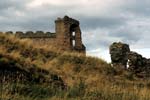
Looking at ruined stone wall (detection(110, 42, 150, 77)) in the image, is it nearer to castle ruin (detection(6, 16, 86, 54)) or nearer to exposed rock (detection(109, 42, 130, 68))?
exposed rock (detection(109, 42, 130, 68))

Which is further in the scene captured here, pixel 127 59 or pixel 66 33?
pixel 66 33

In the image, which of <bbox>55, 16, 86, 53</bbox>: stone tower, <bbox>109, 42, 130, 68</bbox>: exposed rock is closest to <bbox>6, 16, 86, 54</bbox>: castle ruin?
<bbox>55, 16, 86, 53</bbox>: stone tower

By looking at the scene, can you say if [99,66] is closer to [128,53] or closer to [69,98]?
[128,53]

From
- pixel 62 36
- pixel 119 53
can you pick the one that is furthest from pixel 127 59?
pixel 62 36

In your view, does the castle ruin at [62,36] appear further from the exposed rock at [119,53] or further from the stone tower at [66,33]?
the exposed rock at [119,53]

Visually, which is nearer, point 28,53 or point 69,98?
point 69,98

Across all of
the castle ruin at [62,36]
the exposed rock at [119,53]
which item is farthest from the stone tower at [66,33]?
the exposed rock at [119,53]

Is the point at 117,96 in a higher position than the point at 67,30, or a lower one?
lower

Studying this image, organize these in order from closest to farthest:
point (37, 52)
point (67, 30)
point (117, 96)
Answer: point (117, 96) → point (37, 52) → point (67, 30)

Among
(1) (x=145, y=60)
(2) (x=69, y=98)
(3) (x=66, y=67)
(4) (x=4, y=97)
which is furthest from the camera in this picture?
(1) (x=145, y=60)

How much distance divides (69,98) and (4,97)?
2279 mm

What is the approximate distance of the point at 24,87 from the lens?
1391 cm

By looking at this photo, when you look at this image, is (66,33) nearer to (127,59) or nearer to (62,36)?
(62,36)

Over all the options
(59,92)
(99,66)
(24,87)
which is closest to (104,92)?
(59,92)
